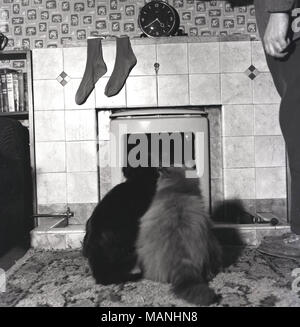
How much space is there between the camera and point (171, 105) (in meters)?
2.53

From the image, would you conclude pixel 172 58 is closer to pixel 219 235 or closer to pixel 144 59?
pixel 144 59

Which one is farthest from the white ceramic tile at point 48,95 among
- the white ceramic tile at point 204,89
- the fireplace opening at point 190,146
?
the white ceramic tile at point 204,89

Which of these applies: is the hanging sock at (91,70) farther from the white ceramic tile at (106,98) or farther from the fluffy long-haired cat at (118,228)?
the fluffy long-haired cat at (118,228)

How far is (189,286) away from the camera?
1119 mm

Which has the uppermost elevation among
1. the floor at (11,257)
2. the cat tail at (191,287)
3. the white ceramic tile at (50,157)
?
the white ceramic tile at (50,157)

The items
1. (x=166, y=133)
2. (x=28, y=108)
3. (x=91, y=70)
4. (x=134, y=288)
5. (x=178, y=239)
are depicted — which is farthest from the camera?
(x=28, y=108)

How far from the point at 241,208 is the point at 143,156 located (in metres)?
1.24

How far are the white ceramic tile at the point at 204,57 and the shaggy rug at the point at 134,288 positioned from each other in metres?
1.32

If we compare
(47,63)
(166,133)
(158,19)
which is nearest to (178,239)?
(166,133)

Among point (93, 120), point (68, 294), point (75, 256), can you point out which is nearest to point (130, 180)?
point (68, 294)

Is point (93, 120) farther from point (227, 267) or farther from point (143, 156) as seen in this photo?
point (227, 267)

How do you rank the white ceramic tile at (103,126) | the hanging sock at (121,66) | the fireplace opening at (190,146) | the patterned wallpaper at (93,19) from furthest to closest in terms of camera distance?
1. the patterned wallpaper at (93,19)
2. the white ceramic tile at (103,126)
3. the hanging sock at (121,66)
4. the fireplace opening at (190,146)

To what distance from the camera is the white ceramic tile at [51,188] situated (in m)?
2.54

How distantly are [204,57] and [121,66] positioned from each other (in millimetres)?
555
